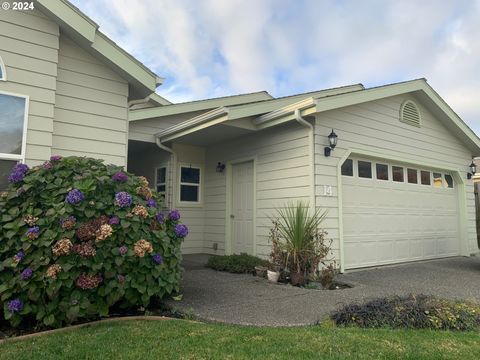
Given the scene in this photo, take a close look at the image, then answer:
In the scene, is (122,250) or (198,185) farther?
(198,185)

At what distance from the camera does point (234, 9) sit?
877cm

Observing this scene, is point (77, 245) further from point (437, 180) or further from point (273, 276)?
point (437, 180)

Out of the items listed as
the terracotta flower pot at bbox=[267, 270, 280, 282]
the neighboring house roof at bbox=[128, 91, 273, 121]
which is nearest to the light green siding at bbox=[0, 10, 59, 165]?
the neighboring house roof at bbox=[128, 91, 273, 121]

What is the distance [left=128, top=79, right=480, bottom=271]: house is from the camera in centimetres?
734

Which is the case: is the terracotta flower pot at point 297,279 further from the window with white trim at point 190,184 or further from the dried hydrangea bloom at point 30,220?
the window with white trim at point 190,184

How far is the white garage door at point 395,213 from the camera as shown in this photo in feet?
25.8

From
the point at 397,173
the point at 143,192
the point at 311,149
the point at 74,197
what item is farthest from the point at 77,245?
the point at 397,173

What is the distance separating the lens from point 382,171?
8695 millimetres

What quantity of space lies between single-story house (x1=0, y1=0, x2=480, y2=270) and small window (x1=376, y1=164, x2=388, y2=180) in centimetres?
4

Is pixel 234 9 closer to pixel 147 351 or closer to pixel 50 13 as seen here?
pixel 50 13

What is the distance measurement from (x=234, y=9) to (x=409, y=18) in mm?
4087

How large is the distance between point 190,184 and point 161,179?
880 mm

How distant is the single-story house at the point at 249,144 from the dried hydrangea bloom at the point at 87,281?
1.98m

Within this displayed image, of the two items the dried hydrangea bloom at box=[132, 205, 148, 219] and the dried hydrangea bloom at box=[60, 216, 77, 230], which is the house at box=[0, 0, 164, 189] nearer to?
the dried hydrangea bloom at box=[60, 216, 77, 230]
